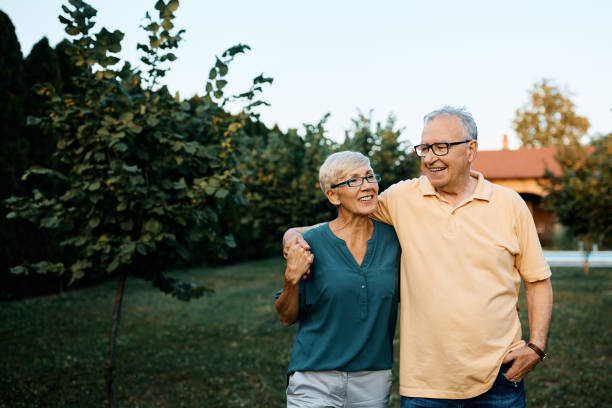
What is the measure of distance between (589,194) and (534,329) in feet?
33.9

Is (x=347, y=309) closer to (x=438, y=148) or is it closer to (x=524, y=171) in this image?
(x=438, y=148)

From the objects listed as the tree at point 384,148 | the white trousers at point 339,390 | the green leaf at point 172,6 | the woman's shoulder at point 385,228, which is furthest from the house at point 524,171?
the white trousers at point 339,390

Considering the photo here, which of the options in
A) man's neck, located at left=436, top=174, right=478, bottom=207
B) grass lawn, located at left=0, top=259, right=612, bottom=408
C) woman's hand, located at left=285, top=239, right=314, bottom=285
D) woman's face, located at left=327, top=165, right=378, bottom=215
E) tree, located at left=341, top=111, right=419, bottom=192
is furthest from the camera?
tree, located at left=341, top=111, right=419, bottom=192

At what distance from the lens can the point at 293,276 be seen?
8.05 ft

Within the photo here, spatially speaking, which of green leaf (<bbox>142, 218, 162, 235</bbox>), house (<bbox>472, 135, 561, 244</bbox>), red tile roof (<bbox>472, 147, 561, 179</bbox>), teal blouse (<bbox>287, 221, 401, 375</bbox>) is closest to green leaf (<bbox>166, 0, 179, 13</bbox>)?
green leaf (<bbox>142, 218, 162, 235</bbox>)

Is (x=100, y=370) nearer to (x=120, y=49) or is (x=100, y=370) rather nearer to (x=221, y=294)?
(x=120, y=49)

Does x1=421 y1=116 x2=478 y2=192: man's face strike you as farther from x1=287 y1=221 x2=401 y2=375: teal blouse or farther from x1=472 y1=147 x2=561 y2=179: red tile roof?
x1=472 y1=147 x2=561 y2=179: red tile roof

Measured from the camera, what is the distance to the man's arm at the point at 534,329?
233cm

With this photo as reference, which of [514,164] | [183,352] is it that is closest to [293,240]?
[183,352]

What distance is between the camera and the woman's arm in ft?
8.05

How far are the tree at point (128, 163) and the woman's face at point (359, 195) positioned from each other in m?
1.65

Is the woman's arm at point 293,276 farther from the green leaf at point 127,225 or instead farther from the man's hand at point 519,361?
the green leaf at point 127,225

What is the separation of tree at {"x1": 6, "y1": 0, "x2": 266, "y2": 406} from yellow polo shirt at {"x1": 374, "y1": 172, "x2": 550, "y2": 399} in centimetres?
209

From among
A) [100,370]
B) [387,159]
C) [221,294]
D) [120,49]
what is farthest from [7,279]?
[120,49]
